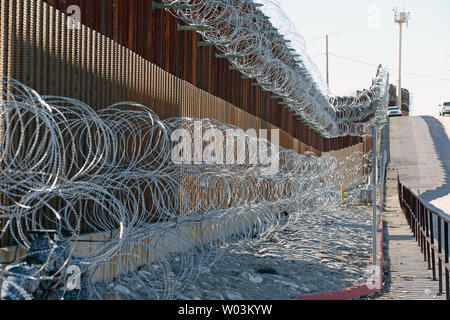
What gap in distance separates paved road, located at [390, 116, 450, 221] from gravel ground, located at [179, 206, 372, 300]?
1121cm

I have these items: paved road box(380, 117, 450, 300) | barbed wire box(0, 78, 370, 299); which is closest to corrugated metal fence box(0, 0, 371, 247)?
barbed wire box(0, 78, 370, 299)

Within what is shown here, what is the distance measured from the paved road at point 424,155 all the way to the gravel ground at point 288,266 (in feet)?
36.8

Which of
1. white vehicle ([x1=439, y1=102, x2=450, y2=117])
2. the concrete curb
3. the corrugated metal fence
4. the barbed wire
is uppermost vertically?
white vehicle ([x1=439, y1=102, x2=450, y2=117])

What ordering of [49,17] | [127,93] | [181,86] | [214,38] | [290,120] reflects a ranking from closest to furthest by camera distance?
[49,17], [127,93], [181,86], [214,38], [290,120]

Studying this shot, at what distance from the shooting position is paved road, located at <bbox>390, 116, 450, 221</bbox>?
32.7 m

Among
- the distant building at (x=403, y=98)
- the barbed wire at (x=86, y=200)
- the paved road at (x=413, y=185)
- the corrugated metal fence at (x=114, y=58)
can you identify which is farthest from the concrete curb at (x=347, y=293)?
the distant building at (x=403, y=98)

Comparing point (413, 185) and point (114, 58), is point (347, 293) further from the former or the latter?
point (413, 185)

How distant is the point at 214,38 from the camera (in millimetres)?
13445

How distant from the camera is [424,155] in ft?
145

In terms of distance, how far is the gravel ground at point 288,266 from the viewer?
25.6 feet

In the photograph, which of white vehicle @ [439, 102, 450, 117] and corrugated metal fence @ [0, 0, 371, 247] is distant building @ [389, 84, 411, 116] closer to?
white vehicle @ [439, 102, 450, 117]
